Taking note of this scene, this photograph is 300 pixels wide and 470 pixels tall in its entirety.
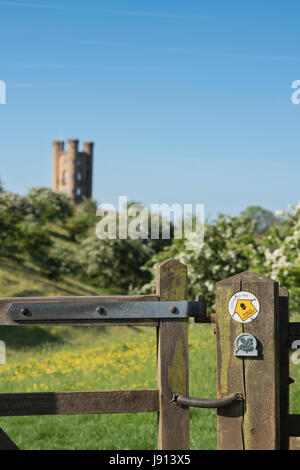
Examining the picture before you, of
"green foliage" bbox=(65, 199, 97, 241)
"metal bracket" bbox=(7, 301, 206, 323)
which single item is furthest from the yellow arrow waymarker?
"green foliage" bbox=(65, 199, 97, 241)

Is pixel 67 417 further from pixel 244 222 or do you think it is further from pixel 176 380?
pixel 244 222

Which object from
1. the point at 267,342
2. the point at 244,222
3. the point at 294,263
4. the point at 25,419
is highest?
the point at 244,222

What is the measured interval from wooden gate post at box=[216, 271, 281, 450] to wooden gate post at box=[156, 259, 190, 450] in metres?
0.22

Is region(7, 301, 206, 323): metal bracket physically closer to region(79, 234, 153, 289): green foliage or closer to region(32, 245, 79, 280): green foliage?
region(32, 245, 79, 280): green foliage

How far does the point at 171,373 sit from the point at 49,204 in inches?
2197

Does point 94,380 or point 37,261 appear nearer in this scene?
point 94,380

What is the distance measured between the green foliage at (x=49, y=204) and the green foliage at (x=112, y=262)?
612 inches

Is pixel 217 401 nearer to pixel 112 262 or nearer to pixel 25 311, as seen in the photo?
pixel 25 311

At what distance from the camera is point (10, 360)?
1612 centimetres

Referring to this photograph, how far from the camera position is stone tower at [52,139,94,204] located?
5261 inches

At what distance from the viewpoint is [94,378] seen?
10758mm

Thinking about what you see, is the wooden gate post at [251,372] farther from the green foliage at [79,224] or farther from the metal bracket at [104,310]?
the green foliage at [79,224]
